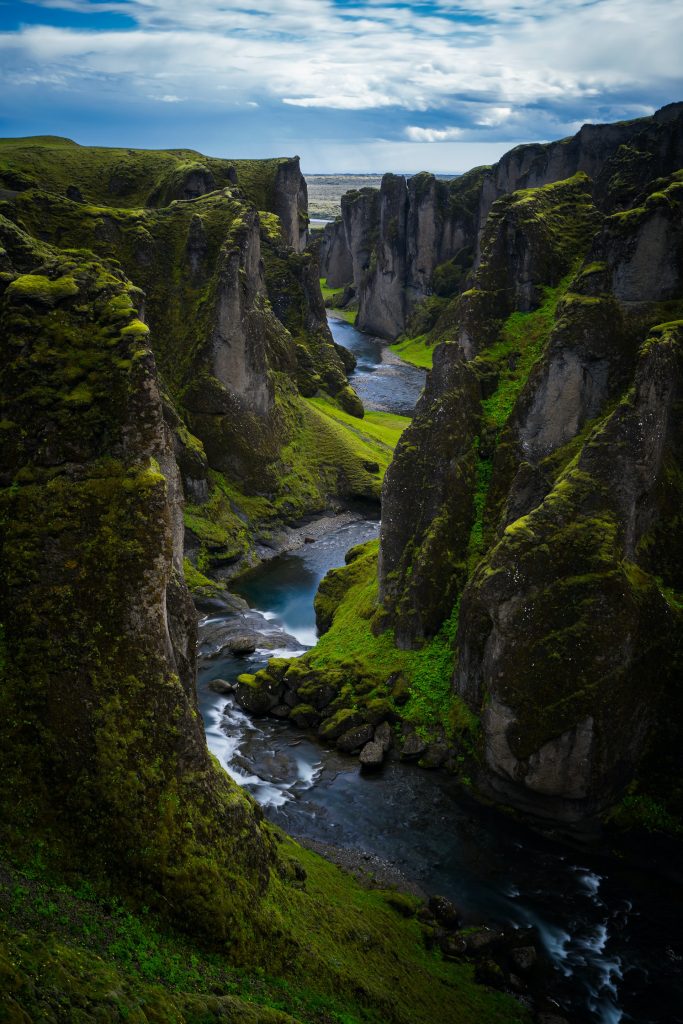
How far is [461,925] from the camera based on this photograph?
943 inches

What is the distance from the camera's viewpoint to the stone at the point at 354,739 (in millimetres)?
33000

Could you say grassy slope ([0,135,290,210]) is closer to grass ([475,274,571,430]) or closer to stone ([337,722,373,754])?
grass ([475,274,571,430])

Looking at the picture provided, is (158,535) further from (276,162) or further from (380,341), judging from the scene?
(380,341)

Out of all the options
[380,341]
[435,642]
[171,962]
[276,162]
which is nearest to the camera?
[171,962]

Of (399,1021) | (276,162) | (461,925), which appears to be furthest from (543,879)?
(276,162)

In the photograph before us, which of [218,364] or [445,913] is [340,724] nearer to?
[445,913]

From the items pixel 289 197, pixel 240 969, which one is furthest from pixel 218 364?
pixel 289 197

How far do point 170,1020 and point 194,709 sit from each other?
26.6 ft

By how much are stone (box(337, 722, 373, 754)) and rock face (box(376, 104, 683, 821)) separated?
4.55 meters

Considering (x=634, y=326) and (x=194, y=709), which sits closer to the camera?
(x=194, y=709)

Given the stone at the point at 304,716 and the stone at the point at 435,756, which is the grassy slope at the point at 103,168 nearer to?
the stone at the point at 304,716

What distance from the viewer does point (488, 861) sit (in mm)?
26922

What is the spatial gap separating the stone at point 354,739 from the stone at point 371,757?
407mm

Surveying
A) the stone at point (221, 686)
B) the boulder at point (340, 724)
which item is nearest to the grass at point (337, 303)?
the stone at point (221, 686)
